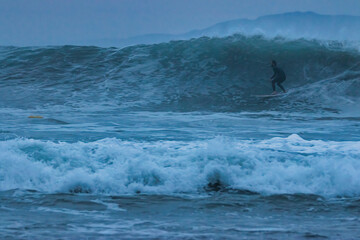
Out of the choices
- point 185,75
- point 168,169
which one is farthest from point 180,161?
point 185,75

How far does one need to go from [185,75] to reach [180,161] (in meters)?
11.0

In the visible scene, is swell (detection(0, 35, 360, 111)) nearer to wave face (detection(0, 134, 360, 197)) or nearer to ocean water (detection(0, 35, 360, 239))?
ocean water (detection(0, 35, 360, 239))

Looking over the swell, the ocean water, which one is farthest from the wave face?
the swell

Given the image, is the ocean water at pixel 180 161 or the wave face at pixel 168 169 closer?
the ocean water at pixel 180 161

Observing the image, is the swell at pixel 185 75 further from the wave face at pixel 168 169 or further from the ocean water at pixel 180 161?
the wave face at pixel 168 169

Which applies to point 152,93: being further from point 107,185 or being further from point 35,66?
point 107,185

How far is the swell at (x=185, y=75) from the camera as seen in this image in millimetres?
14023

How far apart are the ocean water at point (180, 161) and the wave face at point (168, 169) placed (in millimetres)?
11

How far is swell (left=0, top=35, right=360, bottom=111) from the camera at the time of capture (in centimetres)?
1402

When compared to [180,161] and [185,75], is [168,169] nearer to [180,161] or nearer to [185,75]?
[180,161]

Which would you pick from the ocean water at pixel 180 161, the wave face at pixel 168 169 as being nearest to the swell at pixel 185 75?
the ocean water at pixel 180 161

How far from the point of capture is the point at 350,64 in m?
16.8

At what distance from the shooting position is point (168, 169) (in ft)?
17.7

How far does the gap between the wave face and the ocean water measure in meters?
0.01
